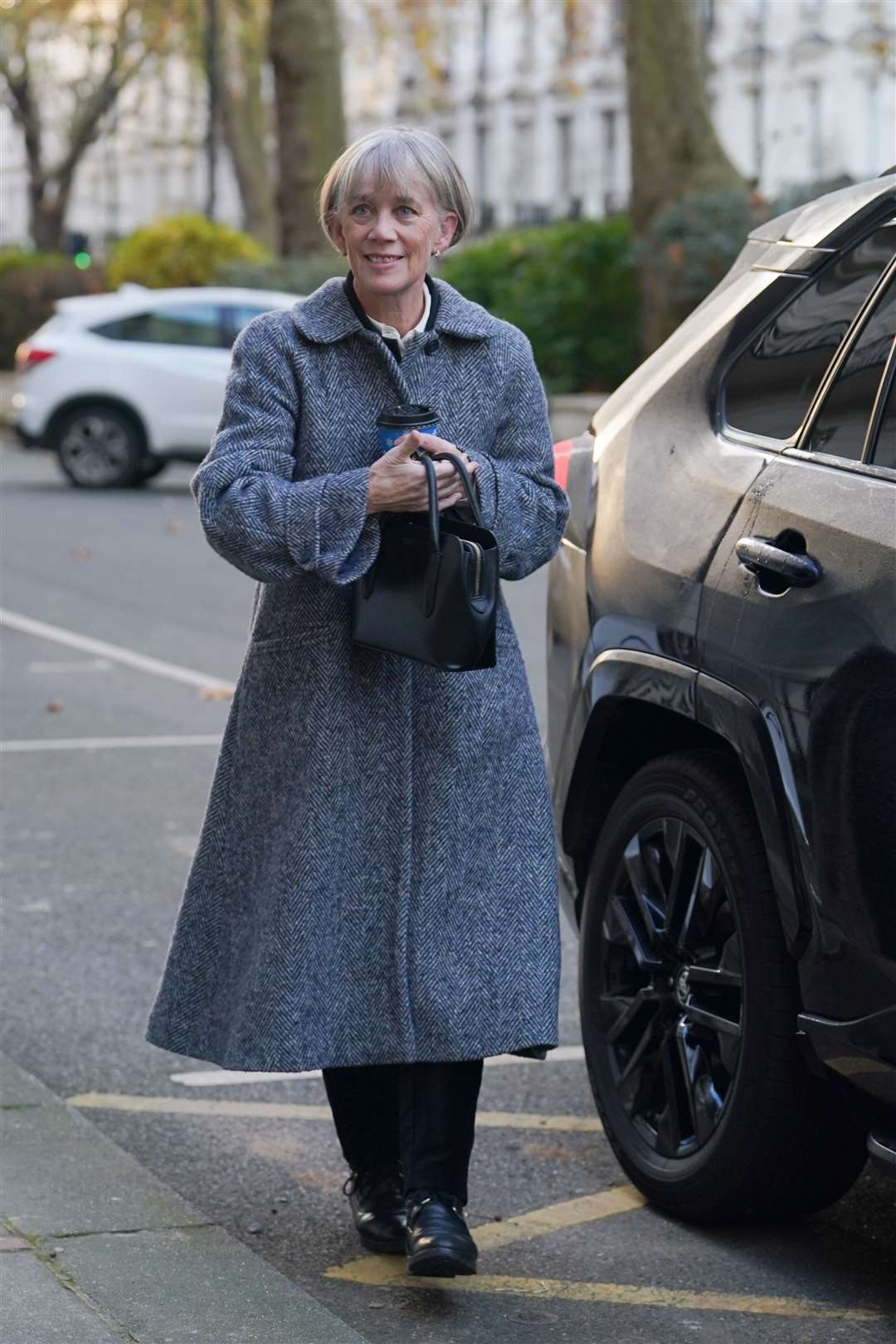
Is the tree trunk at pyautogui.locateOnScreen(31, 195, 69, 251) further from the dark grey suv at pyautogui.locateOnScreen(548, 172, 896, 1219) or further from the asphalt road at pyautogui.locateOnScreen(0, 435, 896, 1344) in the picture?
the dark grey suv at pyautogui.locateOnScreen(548, 172, 896, 1219)

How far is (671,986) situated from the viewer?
4215mm

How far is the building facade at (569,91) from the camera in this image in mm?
52938

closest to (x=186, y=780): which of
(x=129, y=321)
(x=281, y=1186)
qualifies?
(x=281, y=1186)

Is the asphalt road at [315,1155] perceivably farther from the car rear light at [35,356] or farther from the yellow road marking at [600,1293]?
the car rear light at [35,356]

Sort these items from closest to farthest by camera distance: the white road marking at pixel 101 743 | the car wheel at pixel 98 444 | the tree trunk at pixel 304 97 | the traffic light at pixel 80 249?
the white road marking at pixel 101 743
the car wheel at pixel 98 444
the tree trunk at pixel 304 97
the traffic light at pixel 80 249

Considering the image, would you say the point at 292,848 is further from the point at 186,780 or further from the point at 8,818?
the point at 186,780

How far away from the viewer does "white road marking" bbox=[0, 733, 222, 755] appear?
31.2 feet

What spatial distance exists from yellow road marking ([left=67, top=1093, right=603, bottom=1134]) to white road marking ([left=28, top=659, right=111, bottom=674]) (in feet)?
21.3

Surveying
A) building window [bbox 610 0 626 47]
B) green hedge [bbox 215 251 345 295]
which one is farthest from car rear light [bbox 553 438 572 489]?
building window [bbox 610 0 626 47]

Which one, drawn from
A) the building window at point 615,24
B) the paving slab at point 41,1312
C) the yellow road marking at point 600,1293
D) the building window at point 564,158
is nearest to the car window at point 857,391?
the yellow road marking at point 600,1293

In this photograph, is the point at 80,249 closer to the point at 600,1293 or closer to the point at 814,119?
the point at 814,119

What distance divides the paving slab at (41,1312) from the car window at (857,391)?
1.75 m

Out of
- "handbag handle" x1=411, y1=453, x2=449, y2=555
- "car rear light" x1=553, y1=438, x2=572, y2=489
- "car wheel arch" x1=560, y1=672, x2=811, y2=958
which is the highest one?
"handbag handle" x1=411, y1=453, x2=449, y2=555

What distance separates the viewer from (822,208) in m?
4.37
